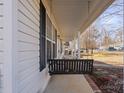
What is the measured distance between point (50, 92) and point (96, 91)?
1.20 m

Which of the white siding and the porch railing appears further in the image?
the porch railing

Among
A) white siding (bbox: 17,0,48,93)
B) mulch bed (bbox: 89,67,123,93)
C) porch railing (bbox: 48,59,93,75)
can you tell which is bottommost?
mulch bed (bbox: 89,67,123,93)

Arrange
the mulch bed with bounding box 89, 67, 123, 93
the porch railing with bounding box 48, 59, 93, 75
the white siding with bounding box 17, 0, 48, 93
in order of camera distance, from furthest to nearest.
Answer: the porch railing with bounding box 48, 59, 93, 75 < the mulch bed with bounding box 89, 67, 123, 93 < the white siding with bounding box 17, 0, 48, 93

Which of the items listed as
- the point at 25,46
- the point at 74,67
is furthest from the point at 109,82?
the point at 25,46

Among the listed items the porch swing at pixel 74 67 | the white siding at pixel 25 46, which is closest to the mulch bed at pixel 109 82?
the porch swing at pixel 74 67

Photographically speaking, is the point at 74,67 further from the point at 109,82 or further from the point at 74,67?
the point at 109,82

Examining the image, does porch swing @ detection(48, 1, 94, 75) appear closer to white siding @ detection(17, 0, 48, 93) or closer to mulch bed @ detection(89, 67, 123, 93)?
mulch bed @ detection(89, 67, 123, 93)

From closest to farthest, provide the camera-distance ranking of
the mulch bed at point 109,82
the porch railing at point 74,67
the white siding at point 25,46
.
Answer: the white siding at point 25,46
the mulch bed at point 109,82
the porch railing at point 74,67

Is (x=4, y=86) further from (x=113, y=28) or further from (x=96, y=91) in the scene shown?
(x=113, y=28)

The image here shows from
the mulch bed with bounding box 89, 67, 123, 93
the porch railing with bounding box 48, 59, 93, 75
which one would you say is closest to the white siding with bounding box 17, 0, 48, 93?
the mulch bed with bounding box 89, 67, 123, 93

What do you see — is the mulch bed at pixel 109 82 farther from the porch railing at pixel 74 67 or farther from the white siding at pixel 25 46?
the white siding at pixel 25 46

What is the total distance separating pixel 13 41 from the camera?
2152 millimetres

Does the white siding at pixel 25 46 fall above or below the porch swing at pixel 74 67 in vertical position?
above

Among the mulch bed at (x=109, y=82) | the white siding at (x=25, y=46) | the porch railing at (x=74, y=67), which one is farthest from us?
the porch railing at (x=74, y=67)
